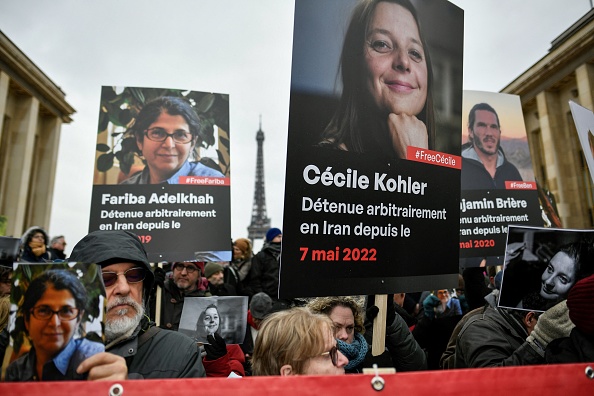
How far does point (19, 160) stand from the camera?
96.0 ft

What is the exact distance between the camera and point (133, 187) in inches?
193

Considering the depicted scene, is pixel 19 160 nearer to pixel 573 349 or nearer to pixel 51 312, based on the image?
pixel 51 312

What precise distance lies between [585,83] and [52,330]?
26.0 m

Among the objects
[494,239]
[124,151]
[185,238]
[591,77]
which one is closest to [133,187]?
[124,151]

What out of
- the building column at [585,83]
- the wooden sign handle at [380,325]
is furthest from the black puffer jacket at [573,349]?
the building column at [585,83]

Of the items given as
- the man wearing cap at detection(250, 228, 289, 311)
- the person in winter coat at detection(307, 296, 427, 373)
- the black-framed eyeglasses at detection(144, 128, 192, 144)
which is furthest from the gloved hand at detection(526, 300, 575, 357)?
the man wearing cap at detection(250, 228, 289, 311)

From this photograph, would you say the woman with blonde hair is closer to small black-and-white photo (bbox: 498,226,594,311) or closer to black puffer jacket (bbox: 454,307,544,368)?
black puffer jacket (bbox: 454,307,544,368)

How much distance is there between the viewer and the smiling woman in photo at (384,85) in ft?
7.43

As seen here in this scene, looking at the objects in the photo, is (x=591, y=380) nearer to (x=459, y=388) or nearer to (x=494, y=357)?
(x=459, y=388)

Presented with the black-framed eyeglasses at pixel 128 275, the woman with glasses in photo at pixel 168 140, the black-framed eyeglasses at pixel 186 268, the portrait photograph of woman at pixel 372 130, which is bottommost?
the black-framed eyeglasses at pixel 128 275

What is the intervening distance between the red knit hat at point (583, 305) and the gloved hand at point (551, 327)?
0.18 m

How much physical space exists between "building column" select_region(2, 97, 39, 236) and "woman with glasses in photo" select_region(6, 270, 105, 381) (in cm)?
3052

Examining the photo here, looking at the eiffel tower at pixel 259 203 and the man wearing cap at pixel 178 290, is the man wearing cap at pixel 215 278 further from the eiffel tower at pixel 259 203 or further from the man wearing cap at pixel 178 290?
the eiffel tower at pixel 259 203

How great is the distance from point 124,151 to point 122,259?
3.37 m
